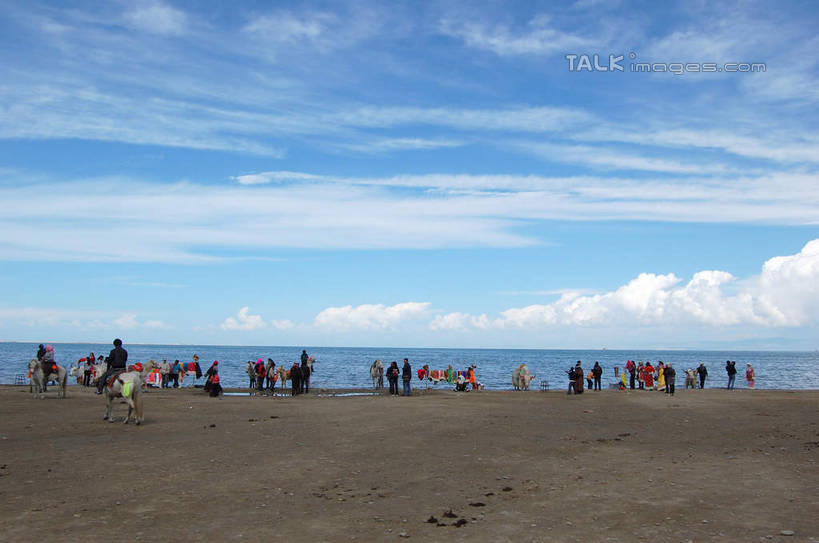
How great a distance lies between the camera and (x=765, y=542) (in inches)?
313

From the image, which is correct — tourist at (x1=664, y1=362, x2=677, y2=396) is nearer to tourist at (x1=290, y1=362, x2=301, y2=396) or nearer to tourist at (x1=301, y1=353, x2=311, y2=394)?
tourist at (x1=301, y1=353, x2=311, y2=394)

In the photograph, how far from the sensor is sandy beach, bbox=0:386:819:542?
8.64m

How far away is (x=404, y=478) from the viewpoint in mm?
11914

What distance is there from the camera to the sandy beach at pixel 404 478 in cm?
864

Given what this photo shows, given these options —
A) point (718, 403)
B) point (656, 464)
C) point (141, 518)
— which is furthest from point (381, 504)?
point (718, 403)

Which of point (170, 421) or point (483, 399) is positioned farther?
point (483, 399)

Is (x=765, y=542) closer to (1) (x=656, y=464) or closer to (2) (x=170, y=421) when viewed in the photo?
(1) (x=656, y=464)

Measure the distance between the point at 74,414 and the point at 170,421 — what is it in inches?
144

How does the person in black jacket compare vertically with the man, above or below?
below

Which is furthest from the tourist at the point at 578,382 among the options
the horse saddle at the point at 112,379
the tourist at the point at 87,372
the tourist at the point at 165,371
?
the tourist at the point at 87,372

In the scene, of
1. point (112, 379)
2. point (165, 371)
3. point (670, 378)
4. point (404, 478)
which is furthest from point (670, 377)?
point (165, 371)

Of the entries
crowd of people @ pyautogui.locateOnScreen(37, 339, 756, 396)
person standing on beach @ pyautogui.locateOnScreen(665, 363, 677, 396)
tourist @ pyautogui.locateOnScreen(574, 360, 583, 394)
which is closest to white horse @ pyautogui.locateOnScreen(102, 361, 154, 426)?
crowd of people @ pyautogui.locateOnScreen(37, 339, 756, 396)

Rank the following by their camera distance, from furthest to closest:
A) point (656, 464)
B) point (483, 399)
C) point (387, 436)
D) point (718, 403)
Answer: point (483, 399) → point (718, 403) → point (387, 436) → point (656, 464)

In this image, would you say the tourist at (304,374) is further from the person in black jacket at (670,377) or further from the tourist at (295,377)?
the person in black jacket at (670,377)
